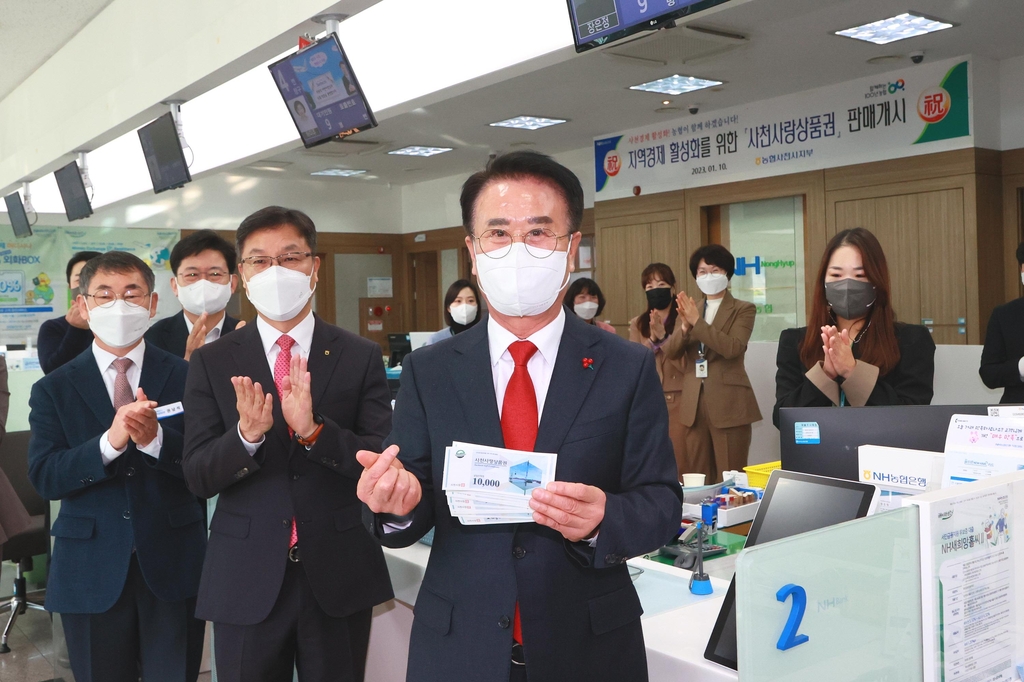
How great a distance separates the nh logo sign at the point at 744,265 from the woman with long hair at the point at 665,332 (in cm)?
333

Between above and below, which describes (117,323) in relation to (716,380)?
above

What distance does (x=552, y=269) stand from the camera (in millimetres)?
1615

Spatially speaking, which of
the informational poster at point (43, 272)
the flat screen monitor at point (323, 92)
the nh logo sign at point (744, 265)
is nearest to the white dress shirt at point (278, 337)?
the flat screen monitor at point (323, 92)

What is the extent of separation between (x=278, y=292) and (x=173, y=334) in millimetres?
1343

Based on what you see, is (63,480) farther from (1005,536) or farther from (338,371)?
(1005,536)

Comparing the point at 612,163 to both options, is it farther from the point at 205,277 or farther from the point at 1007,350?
the point at 205,277

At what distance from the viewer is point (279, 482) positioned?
219 centimetres

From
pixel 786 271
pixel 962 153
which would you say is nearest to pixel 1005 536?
pixel 962 153

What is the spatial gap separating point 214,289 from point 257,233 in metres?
1.12

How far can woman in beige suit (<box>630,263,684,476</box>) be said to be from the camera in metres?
5.50

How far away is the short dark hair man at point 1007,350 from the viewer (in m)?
3.88

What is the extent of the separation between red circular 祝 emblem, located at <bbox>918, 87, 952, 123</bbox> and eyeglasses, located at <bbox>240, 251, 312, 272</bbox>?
6279 millimetres

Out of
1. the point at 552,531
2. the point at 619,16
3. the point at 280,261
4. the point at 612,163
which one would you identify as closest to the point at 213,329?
the point at 280,261

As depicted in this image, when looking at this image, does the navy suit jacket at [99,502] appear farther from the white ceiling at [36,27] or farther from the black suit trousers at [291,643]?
the white ceiling at [36,27]
